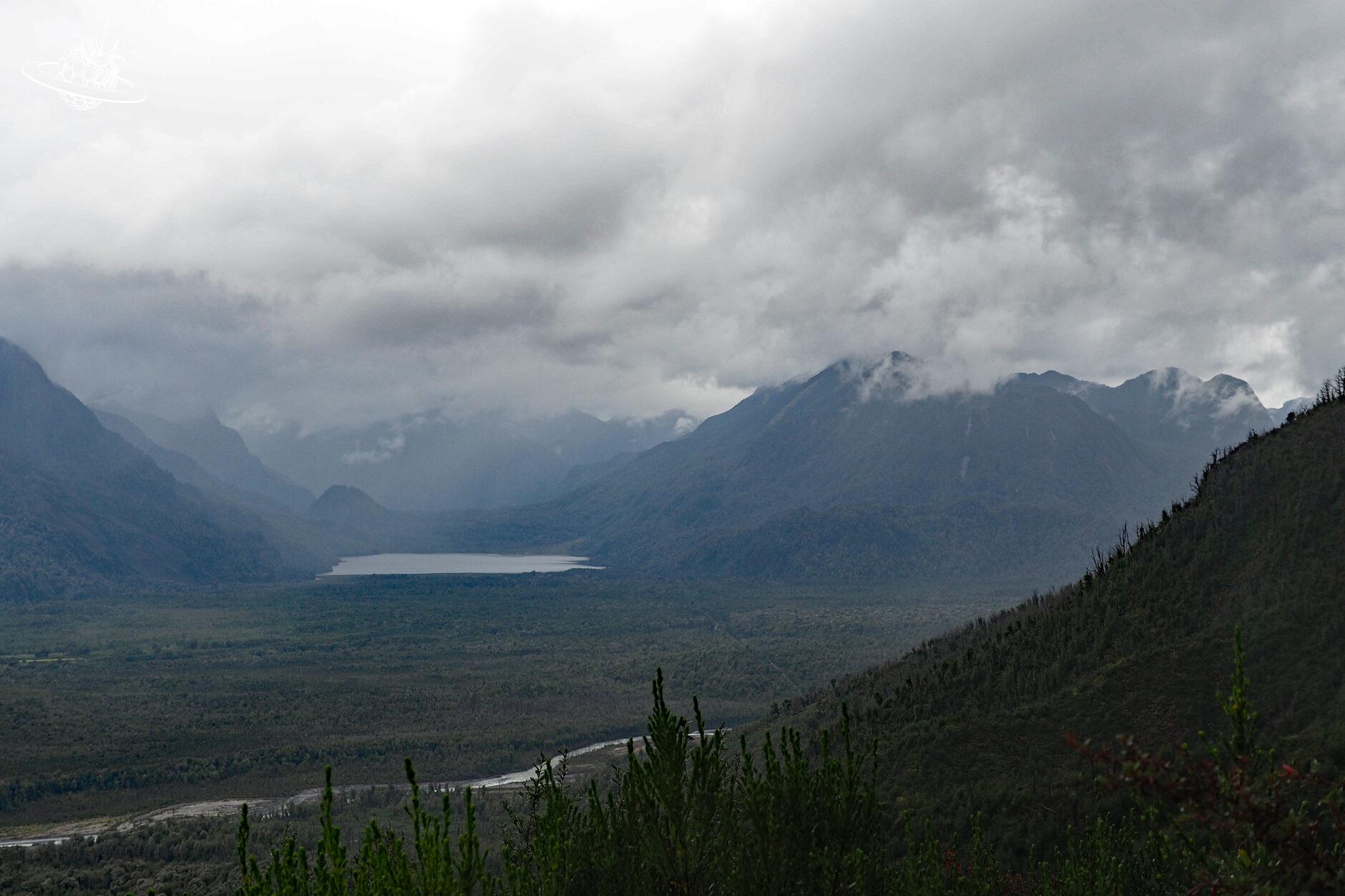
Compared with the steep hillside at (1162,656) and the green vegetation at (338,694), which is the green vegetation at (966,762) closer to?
the steep hillside at (1162,656)

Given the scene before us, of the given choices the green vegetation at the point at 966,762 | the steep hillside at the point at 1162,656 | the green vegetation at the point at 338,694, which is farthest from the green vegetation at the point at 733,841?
the green vegetation at the point at 338,694

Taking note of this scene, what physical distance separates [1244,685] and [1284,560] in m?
40.6

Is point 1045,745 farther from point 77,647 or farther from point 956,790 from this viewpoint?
point 77,647

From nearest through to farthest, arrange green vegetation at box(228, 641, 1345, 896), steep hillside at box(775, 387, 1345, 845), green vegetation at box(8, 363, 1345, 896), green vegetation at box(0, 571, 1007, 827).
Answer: green vegetation at box(228, 641, 1345, 896)
green vegetation at box(8, 363, 1345, 896)
steep hillside at box(775, 387, 1345, 845)
green vegetation at box(0, 571, 1007, 827)

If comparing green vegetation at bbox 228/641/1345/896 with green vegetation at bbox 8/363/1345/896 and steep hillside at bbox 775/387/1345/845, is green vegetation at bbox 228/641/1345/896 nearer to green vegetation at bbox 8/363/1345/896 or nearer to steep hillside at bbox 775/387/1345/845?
green vegetation at bbox 8/363/1345/896

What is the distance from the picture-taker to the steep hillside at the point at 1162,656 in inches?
1280

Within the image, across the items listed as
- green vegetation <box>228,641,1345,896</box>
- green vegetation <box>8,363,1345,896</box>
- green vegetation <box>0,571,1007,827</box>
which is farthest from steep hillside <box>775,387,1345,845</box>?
green vegetation <box>0,571,1007,827</box>

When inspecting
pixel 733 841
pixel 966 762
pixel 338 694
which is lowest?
pixel 338 694

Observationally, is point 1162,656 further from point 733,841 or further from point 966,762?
point 733,841

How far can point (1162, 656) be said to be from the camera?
3809 cm

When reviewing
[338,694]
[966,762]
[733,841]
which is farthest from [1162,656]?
[338,694]

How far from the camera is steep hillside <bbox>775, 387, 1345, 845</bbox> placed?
1280 inches

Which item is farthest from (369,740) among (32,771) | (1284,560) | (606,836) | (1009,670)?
(606,836)

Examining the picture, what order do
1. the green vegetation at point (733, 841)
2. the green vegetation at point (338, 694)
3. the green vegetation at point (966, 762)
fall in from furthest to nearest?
the green vegetation at point (338, 694)
the green vegetation at point (966, 762)
the green vegetation at point (733, 841)
